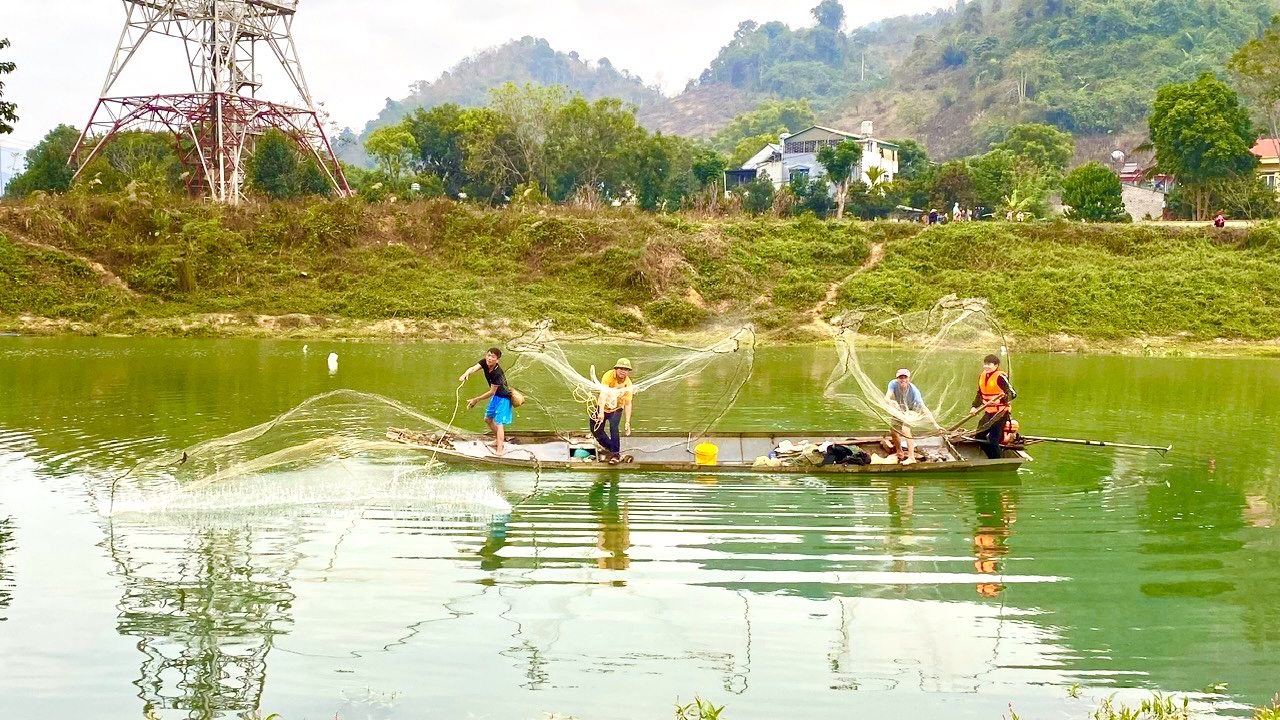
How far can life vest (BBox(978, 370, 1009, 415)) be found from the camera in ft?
46.1

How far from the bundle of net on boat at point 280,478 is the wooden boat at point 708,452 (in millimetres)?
480

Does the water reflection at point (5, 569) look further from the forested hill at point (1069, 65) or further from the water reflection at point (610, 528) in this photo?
the forested hill at point (1069, 65)

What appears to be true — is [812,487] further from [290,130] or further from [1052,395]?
[290,130]

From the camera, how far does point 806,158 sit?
72.5 meters

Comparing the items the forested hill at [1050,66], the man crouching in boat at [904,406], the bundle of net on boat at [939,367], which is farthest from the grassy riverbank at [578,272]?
the forested hill at [1050,66]

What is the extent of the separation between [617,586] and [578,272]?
31460 millimetres

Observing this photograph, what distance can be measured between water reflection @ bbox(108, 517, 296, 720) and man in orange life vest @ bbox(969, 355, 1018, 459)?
29.7 ft

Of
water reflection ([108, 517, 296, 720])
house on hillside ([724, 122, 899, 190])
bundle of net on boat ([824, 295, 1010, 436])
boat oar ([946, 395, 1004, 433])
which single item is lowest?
water reflection ([108, 517, 296, 720])

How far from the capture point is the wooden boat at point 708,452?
13.4m

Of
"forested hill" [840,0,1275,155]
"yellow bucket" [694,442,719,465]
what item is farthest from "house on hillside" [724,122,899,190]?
"yellow bucket" [694,442,719,465]

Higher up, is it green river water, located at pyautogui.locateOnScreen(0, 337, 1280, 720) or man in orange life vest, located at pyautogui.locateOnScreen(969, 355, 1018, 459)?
man in orange life vest, located at pyautogui.locateOnScreen(969, 355, 1018, 459)

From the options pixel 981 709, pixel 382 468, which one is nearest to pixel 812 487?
pixel 382 468

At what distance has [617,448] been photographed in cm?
1383

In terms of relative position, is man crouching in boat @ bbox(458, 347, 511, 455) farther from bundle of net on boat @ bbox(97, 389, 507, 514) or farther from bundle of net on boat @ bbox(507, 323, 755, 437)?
bundle of net on boat @ bbox(97, 389, 507, 514)
